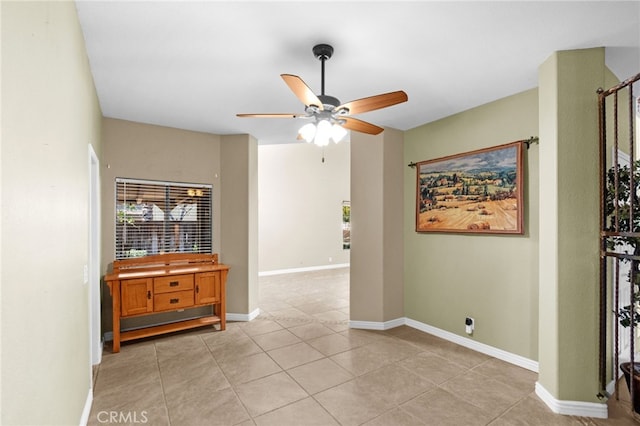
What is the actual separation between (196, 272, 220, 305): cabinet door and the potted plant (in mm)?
3983

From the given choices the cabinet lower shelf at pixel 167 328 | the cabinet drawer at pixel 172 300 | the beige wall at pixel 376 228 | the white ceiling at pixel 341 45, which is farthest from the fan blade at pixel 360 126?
the cabinet lower shelf at pixel 167 328

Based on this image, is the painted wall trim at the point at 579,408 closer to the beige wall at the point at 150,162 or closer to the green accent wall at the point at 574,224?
the green accent wall at the point at 574,224

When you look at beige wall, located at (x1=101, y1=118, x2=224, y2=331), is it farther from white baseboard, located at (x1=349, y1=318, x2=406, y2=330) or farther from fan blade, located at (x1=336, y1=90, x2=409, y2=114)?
fan blade, located at (x1=336, y1=90, x2=409, y2=114)

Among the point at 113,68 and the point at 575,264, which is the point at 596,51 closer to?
the point at 575,264

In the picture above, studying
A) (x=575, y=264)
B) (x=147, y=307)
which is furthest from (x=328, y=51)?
(x=147, y=307)

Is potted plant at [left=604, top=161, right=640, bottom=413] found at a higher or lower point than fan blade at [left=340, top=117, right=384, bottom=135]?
lower

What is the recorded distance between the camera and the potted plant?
6.78ft

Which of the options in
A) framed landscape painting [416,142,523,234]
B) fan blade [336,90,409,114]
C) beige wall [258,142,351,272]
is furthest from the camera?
beige wall [258,142,351,272]

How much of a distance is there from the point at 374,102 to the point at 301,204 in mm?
6477

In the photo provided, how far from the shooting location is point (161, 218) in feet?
13.7

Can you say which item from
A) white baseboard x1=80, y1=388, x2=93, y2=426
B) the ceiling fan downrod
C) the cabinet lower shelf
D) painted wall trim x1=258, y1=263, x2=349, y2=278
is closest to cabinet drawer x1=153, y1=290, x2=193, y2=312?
the cabinet lower shelf

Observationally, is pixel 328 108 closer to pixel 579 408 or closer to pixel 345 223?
pixel 579 408

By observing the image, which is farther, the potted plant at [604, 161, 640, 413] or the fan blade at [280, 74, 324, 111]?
the potted plant at [604, 161, 640, 413]

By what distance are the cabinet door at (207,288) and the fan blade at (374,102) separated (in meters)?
2.87
